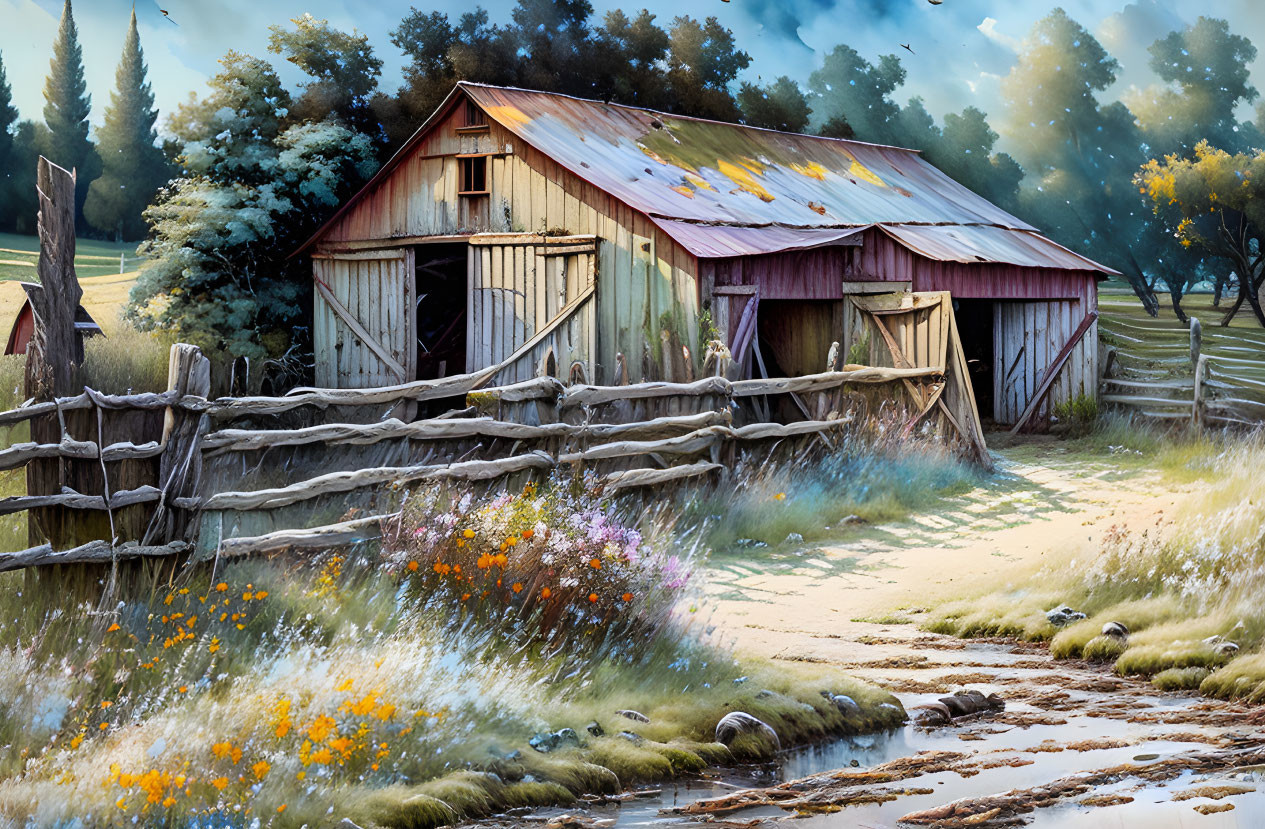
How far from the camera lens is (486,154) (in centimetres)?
1831

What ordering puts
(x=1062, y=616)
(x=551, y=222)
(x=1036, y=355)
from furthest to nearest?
(x=1036, y=355) < (x=551, y=222) < (x=1062, y=616)

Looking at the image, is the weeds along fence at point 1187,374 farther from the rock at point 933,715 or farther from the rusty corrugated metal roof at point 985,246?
the rock at point 933,715

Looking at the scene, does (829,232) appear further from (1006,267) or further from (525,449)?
(525,449)

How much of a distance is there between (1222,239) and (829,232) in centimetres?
2133

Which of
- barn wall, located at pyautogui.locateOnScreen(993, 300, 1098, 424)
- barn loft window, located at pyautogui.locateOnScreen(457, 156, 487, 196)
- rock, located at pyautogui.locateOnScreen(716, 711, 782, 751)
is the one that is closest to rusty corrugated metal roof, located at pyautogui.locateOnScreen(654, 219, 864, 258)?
barn loft window, located at pyautogui.locateOnScreen(457, 156, 487, 196)

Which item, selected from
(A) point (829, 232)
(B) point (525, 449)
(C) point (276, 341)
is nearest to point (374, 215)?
(C) point (276, 341)

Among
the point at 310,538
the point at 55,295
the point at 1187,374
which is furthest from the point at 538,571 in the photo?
the point at 1187,374

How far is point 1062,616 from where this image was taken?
29.0 feet

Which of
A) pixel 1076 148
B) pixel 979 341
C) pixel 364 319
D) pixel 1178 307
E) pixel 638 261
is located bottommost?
pixel 979 341

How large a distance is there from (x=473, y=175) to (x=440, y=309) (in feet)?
11.8

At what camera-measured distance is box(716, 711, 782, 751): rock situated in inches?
257

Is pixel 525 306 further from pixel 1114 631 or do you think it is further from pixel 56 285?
pixel 1114 631

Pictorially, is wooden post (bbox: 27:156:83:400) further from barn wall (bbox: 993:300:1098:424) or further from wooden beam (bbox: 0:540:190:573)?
barn wall (bbox: 993:300:1098:424)

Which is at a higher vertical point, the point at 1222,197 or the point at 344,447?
A: the point at 1222,197
